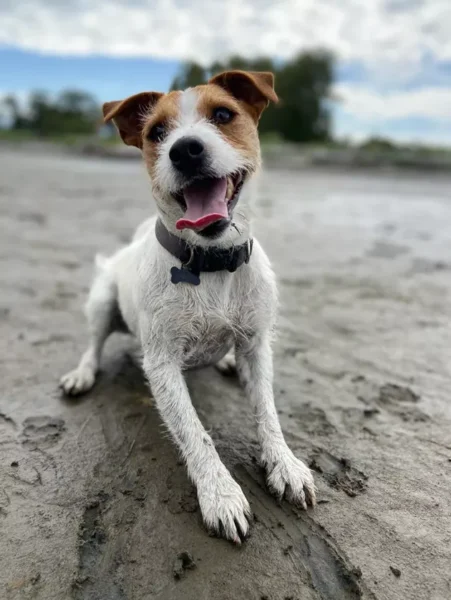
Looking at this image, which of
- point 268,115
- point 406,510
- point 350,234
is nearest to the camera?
point 406,510

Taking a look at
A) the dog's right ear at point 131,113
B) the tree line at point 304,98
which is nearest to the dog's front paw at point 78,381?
the dog's right ear at point 131,113

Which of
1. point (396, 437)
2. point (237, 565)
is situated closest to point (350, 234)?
point (396, 437)

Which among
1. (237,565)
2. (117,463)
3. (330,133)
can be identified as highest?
(237,565)

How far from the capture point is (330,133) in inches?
1356

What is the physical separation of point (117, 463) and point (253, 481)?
753 millimetres

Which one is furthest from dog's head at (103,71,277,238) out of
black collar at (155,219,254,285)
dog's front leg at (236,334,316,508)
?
dog's front leg at (236,334,316,508)

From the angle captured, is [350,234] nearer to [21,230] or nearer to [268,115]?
[21,230]

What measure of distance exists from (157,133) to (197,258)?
33.1 inches

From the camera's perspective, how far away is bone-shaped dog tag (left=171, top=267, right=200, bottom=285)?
273 cm

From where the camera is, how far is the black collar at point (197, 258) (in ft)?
8.98

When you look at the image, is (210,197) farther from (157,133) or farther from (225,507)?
(225,507)

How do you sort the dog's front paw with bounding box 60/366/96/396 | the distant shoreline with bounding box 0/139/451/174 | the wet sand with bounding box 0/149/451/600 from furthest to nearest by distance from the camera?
1. the distant shoreline with bounding box 0/139/451/174
2. the dog's front paw with bounding box 60/366/96/396
3. the wet sand with bounding box 0/149/451/600

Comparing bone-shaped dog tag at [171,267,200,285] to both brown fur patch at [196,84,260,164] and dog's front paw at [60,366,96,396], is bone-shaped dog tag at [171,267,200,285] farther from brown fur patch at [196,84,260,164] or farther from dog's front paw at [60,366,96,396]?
dog's front paw at [60,366,96,396]

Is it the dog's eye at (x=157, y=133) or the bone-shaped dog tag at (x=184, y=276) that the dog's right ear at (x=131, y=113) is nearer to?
the dog's eye at (x=157, y=133)
